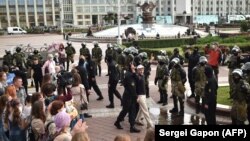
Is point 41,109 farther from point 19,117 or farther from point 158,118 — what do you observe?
point 158,118

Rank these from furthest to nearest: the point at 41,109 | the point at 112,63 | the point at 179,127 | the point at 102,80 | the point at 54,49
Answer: the point at 54,49, the point at 102,80, the point at 112,63, the point at 41,109, the point at 179,127

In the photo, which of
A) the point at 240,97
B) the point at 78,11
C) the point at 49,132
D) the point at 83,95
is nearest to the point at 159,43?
the point at 83,95

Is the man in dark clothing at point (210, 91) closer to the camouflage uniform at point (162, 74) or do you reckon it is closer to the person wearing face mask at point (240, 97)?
the person wearing face mask at point (240, 97)

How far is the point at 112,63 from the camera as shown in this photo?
13.8m

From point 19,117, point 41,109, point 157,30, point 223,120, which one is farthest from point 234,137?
point 157,30

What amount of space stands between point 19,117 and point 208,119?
16.0 feet

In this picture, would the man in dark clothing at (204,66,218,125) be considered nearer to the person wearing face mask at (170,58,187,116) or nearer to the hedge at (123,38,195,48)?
the person wearing face mask at (170,58,187,116)

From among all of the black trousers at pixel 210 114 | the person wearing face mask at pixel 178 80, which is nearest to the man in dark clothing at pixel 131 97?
the person wearing face mask at pixel 178 80

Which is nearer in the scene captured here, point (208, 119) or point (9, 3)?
point (208, 119)

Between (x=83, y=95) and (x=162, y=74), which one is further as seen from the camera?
(x=162, y=74)

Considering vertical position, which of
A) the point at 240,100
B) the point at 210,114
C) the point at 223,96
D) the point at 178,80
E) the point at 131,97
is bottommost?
the point at 223,96

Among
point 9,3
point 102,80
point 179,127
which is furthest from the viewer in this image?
point 9,3

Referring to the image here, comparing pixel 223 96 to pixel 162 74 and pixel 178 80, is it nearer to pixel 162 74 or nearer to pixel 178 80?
pixel 162 74

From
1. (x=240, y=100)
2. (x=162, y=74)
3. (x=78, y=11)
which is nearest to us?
(x=240, y=100)
